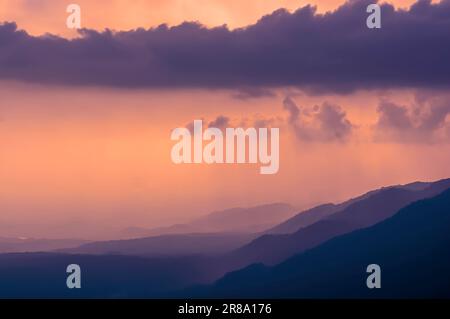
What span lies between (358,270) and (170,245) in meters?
5.54

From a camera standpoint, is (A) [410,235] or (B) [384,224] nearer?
(B) [384,224]

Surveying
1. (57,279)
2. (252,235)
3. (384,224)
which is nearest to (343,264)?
(384,224)

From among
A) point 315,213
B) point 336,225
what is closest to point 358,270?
point 336,225

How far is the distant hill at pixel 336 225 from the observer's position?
1088 inches

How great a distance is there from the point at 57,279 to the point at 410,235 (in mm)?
11806

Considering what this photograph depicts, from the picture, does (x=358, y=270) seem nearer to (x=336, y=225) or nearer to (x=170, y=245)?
(x=336, y=225)

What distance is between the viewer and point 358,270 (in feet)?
93.3

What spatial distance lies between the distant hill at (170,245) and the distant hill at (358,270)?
0.86 meters

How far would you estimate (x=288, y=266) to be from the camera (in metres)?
28.5

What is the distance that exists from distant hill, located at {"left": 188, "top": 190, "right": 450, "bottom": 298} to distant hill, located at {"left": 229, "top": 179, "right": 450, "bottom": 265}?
26 cm

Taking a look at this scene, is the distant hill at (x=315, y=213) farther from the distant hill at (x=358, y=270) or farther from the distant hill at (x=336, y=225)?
the distant hill at (x=358, y=270)
